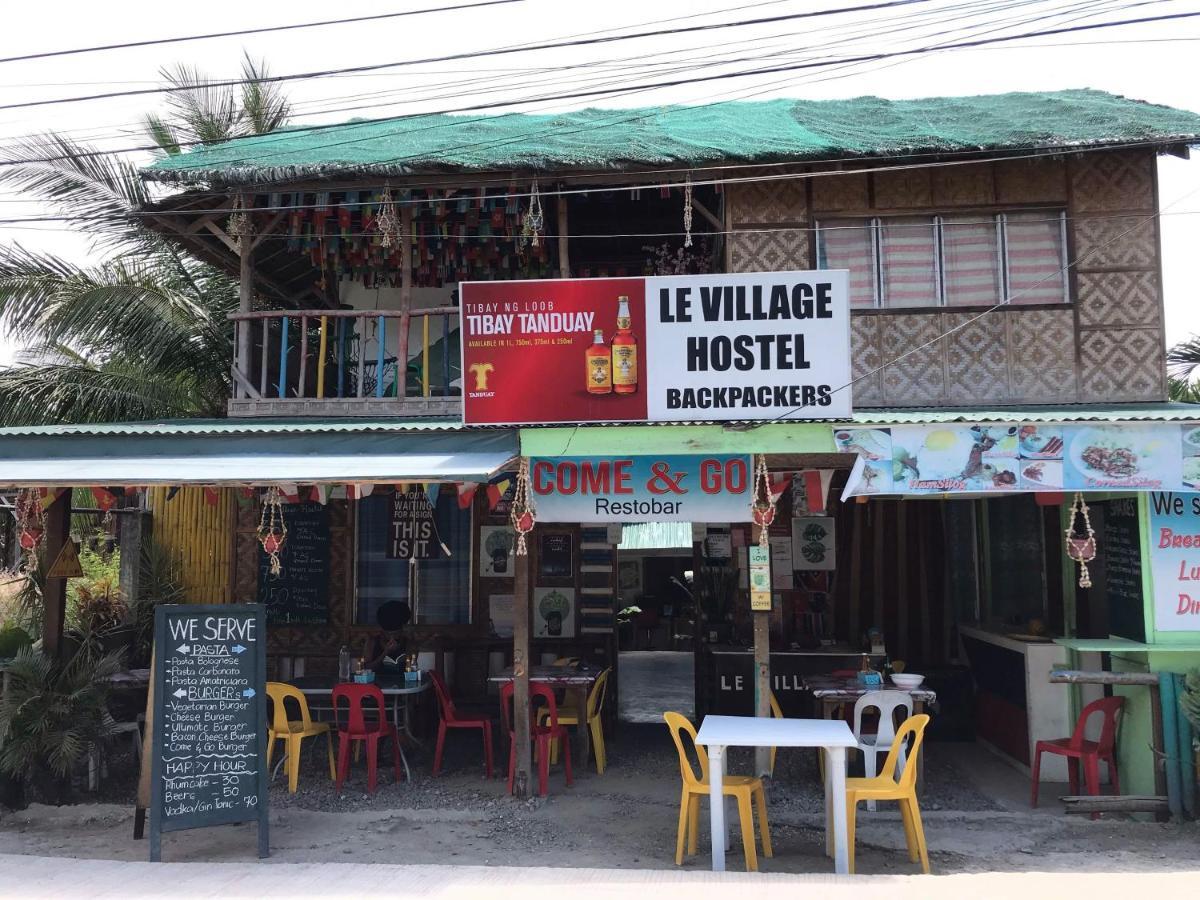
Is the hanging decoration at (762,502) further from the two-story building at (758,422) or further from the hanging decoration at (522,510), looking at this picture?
the hanging decoration at (522,510)

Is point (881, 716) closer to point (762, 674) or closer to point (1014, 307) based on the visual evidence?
point (762, 674)

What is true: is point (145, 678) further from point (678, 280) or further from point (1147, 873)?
point (1147, 873)

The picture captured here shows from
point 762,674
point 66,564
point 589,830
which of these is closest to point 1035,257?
point 762,674

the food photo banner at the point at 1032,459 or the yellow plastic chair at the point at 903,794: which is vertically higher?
the food photo banner at the point at 1032,459

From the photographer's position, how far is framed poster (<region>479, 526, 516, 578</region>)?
1109 centimetres

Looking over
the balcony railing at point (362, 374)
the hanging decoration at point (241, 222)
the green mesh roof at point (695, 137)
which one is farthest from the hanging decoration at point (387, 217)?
the hanging decoration at point (241, 222)

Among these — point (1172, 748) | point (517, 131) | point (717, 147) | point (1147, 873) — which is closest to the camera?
point (1147, 873)

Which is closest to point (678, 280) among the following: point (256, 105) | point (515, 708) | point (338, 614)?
point (515, 708)

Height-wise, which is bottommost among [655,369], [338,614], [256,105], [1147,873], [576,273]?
[1147,873]

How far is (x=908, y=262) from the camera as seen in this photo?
962cm

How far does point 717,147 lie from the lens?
30.5 feet

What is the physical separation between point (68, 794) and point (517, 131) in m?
7.51

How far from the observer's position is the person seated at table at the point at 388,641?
9.30 metres

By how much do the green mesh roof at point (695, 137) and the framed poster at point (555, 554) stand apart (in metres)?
4.10
